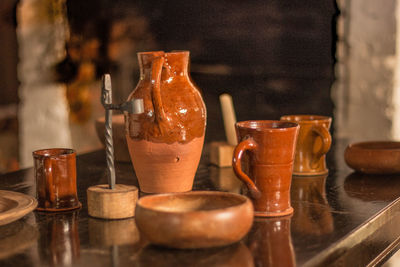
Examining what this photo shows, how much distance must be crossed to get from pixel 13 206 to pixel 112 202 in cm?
16

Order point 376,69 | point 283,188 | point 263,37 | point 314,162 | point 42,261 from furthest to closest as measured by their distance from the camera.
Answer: point 263,37, point 376,69, point 314,162, point 283,188, point 42,261

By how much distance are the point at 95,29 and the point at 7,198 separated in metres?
1.68

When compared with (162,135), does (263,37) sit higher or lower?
higher

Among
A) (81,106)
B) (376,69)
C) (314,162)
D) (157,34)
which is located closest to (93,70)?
(81,106)

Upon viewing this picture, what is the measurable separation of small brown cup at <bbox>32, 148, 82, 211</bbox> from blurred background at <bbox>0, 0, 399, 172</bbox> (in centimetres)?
110

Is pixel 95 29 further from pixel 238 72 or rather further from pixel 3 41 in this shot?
pixel 238 72

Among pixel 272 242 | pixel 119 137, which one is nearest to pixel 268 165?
pixel 272 242

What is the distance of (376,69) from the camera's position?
217 centimetres

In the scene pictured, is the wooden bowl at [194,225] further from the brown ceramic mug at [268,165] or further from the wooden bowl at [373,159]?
the wooden bowl at [373,159]

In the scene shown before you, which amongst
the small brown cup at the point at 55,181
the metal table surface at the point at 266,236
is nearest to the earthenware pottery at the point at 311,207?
the metal table surface at the point at 266,236

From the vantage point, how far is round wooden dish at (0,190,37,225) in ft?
2.81

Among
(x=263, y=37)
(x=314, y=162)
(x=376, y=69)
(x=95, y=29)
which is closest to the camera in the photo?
(x=314, y=162)

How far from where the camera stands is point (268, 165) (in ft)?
3.06

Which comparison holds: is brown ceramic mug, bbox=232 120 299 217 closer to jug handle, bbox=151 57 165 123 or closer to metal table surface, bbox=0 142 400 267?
metal table surface, bbox=0 142 400 267
